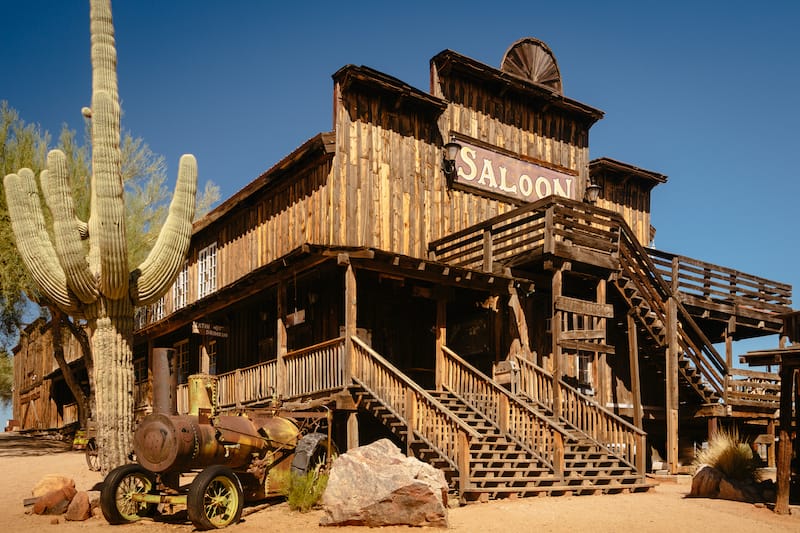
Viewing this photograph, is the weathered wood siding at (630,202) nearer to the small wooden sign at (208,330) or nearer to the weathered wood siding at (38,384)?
the small wooden sign at (208,330)

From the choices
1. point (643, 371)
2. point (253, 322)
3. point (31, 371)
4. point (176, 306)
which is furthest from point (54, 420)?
point (643, 371)

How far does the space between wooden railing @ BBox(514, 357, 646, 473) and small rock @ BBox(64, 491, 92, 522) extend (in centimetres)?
886

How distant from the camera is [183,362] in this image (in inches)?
1014

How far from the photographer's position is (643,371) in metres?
23.2

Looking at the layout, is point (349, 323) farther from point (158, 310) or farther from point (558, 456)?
point (158, 310)

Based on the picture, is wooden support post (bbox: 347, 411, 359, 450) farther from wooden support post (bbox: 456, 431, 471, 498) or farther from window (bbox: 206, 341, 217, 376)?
window (bbox: 206, 341, 217, 376)

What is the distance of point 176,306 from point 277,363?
1027cm

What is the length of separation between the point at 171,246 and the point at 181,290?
412 inches

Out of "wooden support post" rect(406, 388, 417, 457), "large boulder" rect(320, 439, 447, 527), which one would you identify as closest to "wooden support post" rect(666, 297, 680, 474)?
"wooden support post" rect(406, 388, 417, 457)

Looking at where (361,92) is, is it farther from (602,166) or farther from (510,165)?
(602,166)

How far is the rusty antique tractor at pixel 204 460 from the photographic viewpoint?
11.0 metres

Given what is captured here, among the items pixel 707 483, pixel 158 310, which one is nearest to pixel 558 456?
pixel 707 483

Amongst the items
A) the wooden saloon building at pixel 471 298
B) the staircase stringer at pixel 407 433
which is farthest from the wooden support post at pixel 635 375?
the staircase stringer at pixel 407 433

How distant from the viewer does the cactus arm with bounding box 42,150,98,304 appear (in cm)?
1514
